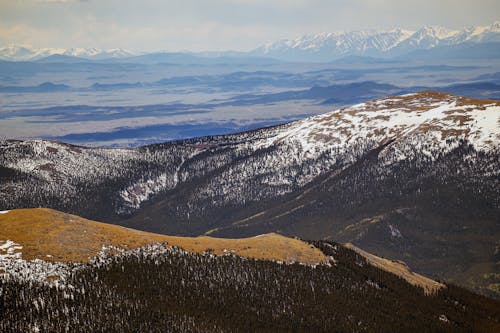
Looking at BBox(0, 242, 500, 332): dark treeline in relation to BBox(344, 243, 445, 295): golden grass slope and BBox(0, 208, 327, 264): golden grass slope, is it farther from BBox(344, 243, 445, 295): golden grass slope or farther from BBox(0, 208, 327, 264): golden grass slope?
BBox(0, 208, 327, 264): golden grass slope

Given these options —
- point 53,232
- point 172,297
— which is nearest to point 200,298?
point 172,297

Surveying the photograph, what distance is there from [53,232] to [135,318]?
40.5 metres

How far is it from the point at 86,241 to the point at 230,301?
1487 inches

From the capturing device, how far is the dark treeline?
115688 mm

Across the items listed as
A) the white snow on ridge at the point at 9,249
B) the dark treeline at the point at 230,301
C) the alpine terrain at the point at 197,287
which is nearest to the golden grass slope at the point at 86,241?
the alpine terrain at the point at 197,287

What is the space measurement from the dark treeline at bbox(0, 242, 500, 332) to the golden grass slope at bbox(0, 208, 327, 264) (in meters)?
5.75

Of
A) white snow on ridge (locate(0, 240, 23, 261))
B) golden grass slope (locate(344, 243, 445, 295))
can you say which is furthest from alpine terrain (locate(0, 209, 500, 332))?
golden grass slope (locate(344, 243, 445, 295))

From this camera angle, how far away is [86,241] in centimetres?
14625

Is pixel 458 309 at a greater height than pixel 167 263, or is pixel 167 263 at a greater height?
pixel 167 263

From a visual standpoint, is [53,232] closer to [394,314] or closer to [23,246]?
[23,246]

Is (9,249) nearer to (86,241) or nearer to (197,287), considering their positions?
(86,241)

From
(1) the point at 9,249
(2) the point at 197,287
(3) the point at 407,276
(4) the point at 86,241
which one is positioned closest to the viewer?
(1) the point at 9,249

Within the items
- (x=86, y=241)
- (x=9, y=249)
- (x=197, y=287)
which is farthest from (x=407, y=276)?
(x=9, y=249)

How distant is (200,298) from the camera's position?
132625mm
